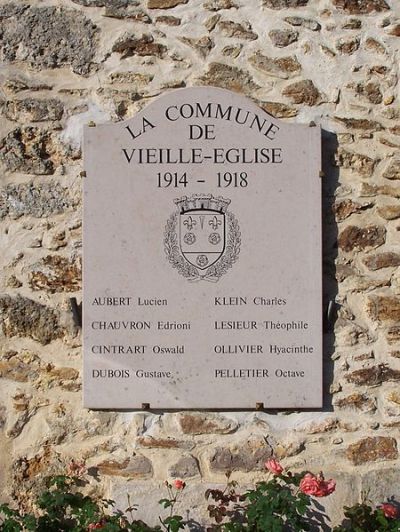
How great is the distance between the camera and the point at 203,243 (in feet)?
12.6

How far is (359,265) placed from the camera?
12.8ft

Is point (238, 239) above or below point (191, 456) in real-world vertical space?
above

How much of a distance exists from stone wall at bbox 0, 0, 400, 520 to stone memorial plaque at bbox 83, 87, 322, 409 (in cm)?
11

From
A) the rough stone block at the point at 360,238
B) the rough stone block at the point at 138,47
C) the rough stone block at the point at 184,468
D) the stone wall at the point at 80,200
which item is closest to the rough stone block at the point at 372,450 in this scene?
the stone wall at the point at 80,200

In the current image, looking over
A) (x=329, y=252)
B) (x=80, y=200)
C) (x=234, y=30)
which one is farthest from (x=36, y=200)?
(x=329, y=252)

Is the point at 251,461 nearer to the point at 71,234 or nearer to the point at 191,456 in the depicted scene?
the point at 191,456

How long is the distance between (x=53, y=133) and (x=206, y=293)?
1.07 m

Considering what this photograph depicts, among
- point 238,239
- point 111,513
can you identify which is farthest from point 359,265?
point 111,513

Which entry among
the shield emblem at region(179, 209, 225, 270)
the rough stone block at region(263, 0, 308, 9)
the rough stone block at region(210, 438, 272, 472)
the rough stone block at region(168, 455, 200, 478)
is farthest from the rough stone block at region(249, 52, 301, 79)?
the rough stone block at region(168, 455, 200, 478)

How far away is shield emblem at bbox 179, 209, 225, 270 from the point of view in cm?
382

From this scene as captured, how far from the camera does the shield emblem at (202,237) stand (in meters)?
3.82

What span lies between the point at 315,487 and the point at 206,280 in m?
1.04

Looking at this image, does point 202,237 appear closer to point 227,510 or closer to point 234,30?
point 234,30

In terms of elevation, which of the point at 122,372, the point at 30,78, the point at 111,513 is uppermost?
the point at 30,78
